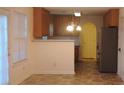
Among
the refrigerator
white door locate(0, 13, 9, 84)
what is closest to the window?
white door locate(0, 13, 9, 84)

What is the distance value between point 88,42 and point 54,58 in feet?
15.6

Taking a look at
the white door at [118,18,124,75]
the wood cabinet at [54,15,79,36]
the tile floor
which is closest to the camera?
the tile floor

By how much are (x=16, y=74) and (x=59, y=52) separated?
2.25 metres

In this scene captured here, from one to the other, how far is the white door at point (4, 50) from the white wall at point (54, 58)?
2.49m

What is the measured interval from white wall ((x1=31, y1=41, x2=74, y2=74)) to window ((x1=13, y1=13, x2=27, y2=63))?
982 mm

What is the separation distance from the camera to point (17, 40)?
19.2 ft

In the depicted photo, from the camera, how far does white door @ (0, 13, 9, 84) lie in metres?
4.78

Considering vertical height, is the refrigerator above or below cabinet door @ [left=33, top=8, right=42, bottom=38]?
below

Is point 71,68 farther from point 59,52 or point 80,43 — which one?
point 80,43

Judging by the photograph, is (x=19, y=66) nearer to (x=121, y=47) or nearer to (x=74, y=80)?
(x=74, y=80)

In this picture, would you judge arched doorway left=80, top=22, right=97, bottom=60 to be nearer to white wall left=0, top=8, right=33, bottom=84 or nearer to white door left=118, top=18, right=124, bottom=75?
white door left=118, top=18, right=124, bottom=75

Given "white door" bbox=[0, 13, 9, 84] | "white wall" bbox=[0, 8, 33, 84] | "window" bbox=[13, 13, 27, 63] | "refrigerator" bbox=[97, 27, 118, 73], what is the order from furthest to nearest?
"refrigerator" bbox=[97, 27, 118, 73] → "window" bbox=[13, 13, 27, 63] → "white wall" bbox=[0, 8, 33, 84] → "white door" bbox=[0, 13, 9, 84]

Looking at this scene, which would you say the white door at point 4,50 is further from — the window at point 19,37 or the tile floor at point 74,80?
the tile floor at point 74,80
